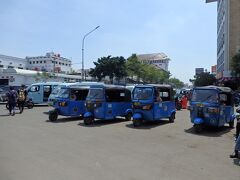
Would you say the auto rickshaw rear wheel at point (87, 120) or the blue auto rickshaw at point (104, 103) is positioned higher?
the blue auto rickshaw at point (104, 103)

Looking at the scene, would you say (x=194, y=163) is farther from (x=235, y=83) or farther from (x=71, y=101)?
(x=235, y=83)

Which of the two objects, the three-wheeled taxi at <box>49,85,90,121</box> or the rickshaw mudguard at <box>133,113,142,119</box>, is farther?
the three-wheeled taxi at <box>49,85,90,121</box>

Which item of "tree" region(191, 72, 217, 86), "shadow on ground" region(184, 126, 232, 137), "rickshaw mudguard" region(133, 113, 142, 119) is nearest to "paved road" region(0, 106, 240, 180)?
"shadow on ground" region(184, 126, 232, 137)

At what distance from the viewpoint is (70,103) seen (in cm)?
1736

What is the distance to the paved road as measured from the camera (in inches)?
271

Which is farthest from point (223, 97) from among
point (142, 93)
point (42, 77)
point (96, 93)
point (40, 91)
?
point (42, 77)

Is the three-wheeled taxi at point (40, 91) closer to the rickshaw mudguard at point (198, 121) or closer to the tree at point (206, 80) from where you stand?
the rickshaw mudguard at point (198, 121)

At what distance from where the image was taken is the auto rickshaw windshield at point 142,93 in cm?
1521

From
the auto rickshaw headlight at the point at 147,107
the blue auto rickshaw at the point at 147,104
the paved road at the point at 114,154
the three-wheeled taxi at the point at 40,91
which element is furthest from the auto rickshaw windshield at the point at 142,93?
the three-wheeled taxi at the point at 40,91

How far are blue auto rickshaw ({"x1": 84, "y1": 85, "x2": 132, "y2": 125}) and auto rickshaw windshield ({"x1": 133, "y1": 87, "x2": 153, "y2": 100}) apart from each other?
144 centimetres

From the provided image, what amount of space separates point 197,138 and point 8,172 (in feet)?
24.1

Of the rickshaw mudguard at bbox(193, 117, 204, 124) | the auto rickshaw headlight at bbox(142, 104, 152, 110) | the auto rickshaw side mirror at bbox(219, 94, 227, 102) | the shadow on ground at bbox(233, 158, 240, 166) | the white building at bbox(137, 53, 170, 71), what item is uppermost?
the white building at bbox(137, 53, 170, 71)

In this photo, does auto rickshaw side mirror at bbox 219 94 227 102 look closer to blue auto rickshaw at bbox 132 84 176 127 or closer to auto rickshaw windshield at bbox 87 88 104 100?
blue auto rickshaw at bbox 132 84 176 127

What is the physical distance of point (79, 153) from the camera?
8.87 metres
